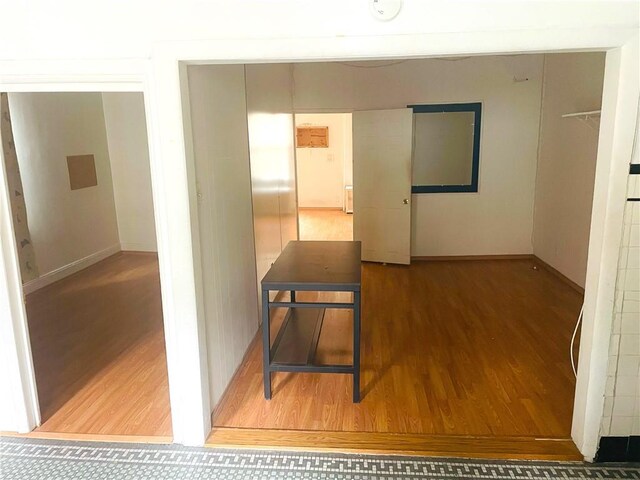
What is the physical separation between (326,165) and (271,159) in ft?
20.4

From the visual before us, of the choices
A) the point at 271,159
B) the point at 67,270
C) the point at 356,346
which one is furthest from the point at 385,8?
the point at 67,270

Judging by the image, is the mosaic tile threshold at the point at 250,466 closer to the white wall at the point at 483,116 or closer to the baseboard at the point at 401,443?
the baseboard at the point at 401,443

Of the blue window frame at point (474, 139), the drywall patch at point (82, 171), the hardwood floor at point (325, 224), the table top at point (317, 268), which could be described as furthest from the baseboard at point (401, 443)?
the hardwood floor at point (325, 224)

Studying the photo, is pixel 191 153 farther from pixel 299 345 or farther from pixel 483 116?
pixel 483 116

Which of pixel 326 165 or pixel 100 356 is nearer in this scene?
pixel 100 356

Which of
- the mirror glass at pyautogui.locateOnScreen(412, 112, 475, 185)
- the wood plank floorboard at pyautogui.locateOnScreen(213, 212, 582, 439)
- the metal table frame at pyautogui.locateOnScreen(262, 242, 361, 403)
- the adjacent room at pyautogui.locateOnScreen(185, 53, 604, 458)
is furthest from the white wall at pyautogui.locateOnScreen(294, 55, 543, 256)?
the metal table frame at pyautogui.locateOnScreen(262, 242, 361, 403)

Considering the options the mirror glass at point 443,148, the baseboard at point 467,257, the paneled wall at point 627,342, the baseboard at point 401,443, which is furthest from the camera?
the baseboard at point 467,257

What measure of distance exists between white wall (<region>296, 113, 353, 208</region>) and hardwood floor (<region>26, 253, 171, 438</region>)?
5.64m

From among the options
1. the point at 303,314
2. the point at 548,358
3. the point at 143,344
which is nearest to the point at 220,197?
the point at 303,314

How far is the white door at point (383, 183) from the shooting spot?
18.4ft

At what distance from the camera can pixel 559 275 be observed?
5172mm

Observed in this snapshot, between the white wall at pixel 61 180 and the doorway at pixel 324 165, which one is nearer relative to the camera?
the white wall at pixel 61 180

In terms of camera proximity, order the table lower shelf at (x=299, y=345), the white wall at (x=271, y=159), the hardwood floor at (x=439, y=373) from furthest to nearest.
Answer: the white wall at (x=271, y=159), the table lower shelf at (x=299, y=345), the hardwood floor at (x=439, y=373)

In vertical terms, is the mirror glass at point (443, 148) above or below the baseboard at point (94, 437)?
above
